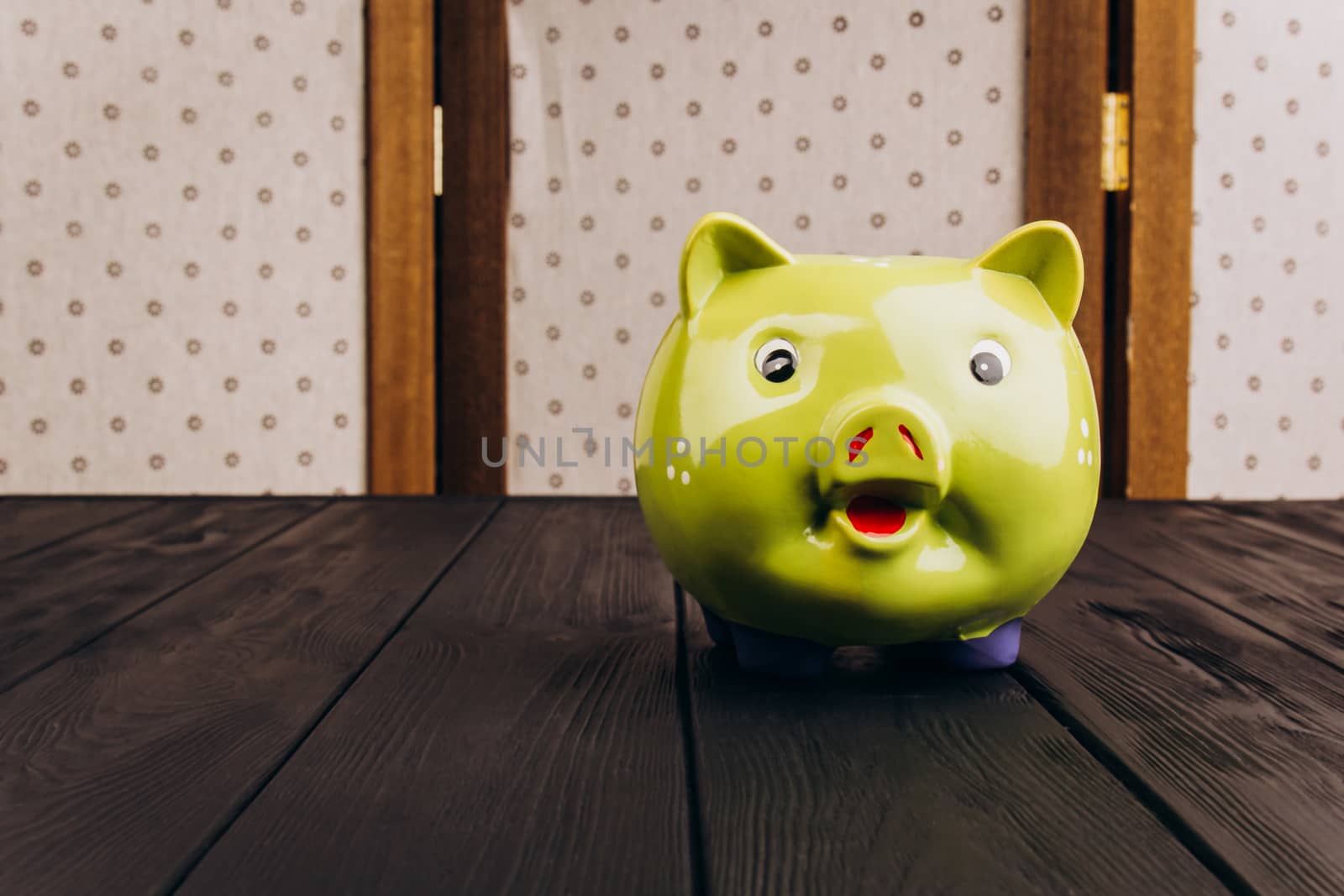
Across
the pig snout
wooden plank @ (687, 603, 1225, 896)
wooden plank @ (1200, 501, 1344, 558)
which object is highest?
the pig snout

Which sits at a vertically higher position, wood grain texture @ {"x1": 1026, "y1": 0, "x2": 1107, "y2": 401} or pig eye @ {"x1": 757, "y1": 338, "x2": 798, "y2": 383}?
wood grain texture @ {"x1": 1026, "y1": 0, "x2": 1107, "y2": 401}

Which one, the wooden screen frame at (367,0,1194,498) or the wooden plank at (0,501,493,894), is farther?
the wooden screen frame at (367,0,1194,498)

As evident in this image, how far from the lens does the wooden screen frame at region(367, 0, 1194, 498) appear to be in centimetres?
179

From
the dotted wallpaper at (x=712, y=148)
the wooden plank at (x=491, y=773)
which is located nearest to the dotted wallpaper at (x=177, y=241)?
the dotted wallpaper at (x=712, y=148)

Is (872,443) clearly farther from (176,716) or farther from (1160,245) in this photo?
(1160,245)

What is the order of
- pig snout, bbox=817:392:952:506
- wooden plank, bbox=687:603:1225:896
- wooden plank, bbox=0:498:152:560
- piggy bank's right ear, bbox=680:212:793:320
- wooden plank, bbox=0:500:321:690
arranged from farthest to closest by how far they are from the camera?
wooden plank, bbox=0:498:152:560, wooden plank, bbox=0:500:321:690, piggy bank's right ear, bbox=680:212:793:320, pig snout, bbox=817:392:952:506, wooden plank, bbox=687:603:1225:896

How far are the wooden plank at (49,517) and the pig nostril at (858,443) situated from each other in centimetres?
119

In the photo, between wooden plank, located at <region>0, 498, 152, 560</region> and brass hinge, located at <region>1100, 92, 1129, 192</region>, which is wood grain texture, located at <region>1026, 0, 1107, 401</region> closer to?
brass hinge, located at <region>1100, 92, 1129, 192</region>

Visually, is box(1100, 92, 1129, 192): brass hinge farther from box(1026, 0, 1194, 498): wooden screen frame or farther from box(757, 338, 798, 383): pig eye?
box(757, 338, 798, 383): pig eye

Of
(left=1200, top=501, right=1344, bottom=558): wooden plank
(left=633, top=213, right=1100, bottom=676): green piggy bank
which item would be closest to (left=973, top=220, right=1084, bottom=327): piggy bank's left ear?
(left=633, top=213, right=1100, bottom=676): green piggy bank

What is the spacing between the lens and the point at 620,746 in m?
0.62

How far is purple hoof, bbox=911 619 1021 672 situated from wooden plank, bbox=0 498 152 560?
1.21 metres

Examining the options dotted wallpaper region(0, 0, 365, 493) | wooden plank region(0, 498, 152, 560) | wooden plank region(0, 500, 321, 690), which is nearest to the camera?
wooden plank region(0, 500, 321, 690)

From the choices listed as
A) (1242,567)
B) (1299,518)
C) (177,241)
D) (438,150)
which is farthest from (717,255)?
(177,241)
